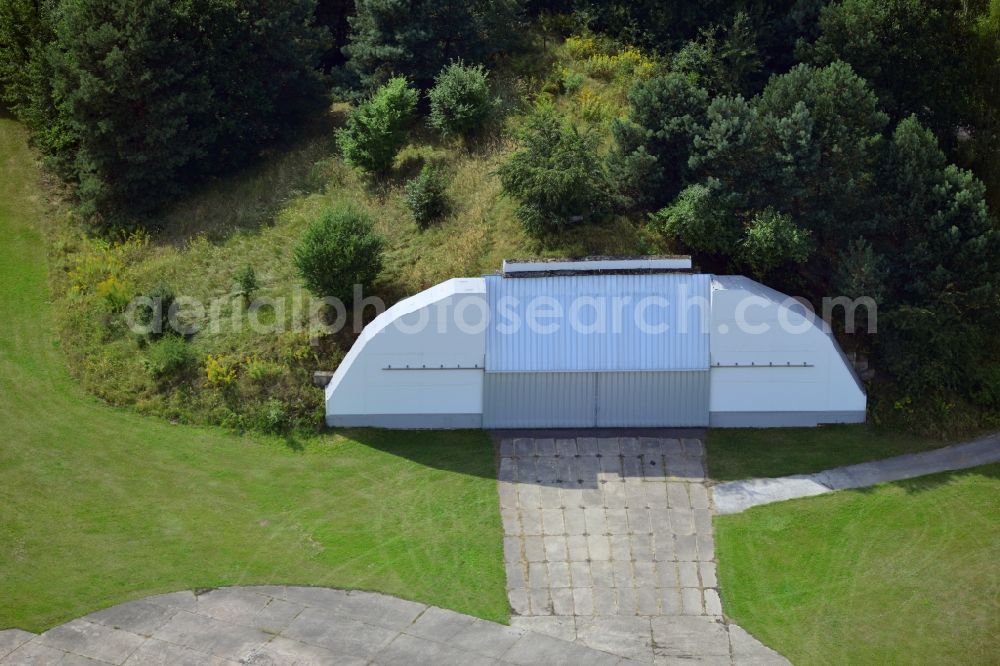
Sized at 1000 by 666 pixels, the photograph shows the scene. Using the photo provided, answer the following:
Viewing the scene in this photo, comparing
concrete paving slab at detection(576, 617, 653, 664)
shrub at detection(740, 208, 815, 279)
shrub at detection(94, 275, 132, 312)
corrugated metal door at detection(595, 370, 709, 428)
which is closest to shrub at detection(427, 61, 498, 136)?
shrub at detection(740, 208, 815, 279)

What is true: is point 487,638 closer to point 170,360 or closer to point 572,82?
point 170,360

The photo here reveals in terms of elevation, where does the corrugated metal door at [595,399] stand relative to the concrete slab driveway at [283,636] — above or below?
above

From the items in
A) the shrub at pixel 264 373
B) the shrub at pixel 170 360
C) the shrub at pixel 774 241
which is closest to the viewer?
the shrub at pixel 774 241

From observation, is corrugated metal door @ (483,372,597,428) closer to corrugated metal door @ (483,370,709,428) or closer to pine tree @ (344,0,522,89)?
corrugated metal door @ (483,370,709,428)

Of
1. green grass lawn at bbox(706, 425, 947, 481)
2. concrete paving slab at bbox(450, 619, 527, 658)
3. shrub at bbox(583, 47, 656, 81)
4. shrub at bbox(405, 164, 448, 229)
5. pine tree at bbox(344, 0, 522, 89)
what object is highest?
pine tree at bbox(344, 0, 522, 89)

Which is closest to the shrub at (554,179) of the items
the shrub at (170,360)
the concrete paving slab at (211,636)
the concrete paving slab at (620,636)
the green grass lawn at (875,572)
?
the green grass lawn at (875,572)

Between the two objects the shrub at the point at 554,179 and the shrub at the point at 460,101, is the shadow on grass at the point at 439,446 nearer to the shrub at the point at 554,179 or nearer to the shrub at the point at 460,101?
the shrub at the point at 554,179
